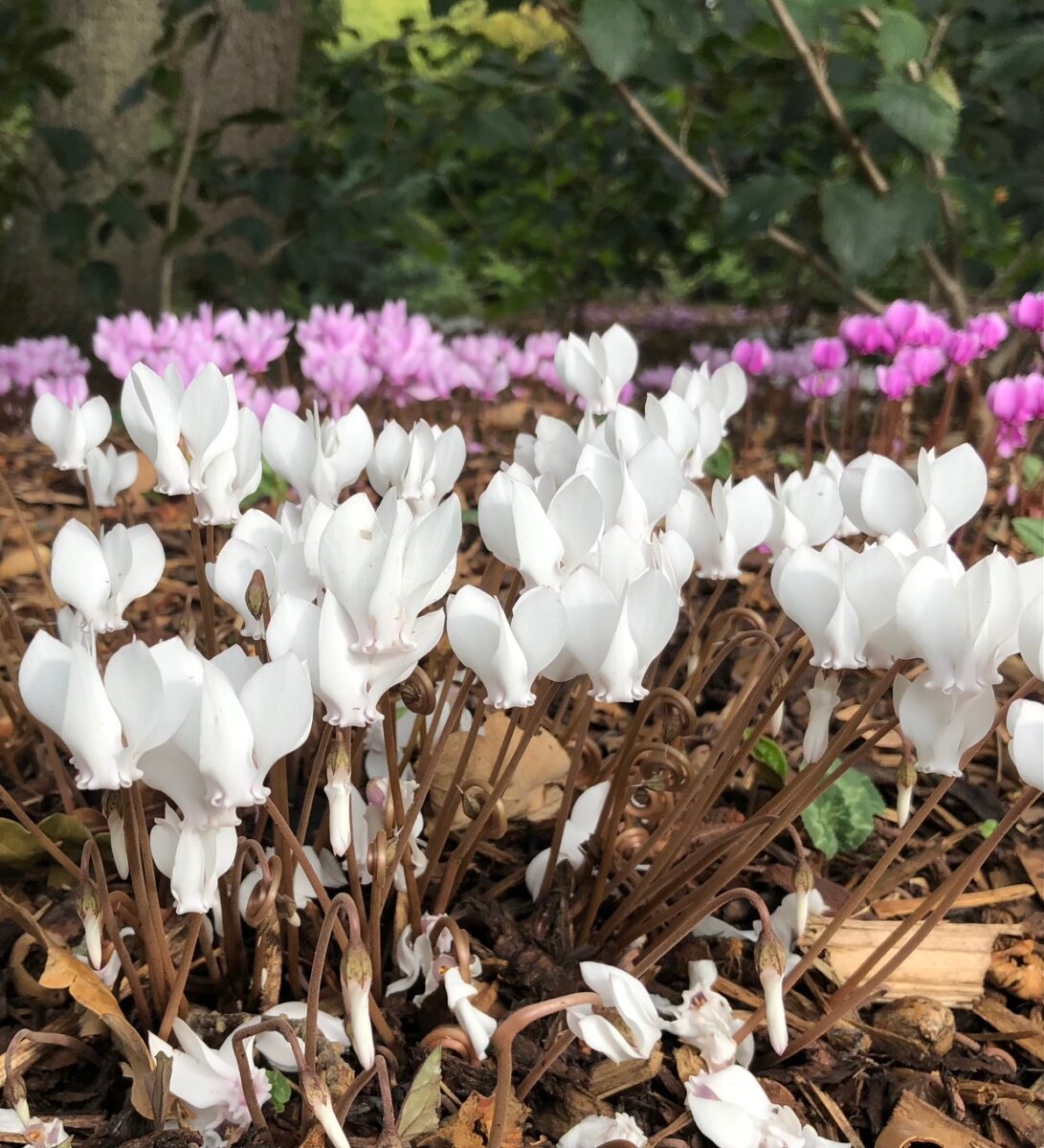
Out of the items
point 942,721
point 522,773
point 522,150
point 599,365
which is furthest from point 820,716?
point 522,150

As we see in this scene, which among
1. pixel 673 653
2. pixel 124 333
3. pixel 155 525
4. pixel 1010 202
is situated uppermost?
pixel 1010 202

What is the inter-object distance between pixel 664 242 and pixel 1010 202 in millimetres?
1913

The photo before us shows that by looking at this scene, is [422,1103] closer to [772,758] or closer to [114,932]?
[114,932]

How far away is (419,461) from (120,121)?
394cm

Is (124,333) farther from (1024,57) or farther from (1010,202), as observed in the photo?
(1010,202)

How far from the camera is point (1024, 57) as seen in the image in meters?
2.52

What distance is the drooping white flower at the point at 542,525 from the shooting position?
2.78 ft

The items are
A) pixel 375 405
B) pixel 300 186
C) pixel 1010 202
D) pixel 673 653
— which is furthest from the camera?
pixel 300 186

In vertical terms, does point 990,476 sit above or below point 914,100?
below

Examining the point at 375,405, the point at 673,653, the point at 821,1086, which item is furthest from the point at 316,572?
the point at 375,405

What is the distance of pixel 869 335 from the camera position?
2430mm

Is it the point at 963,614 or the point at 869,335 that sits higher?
the point at 963,614

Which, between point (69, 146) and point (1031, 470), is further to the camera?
point (69, 146)

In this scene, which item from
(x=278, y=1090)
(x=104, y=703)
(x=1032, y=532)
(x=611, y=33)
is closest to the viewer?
(x=104, y=703)
